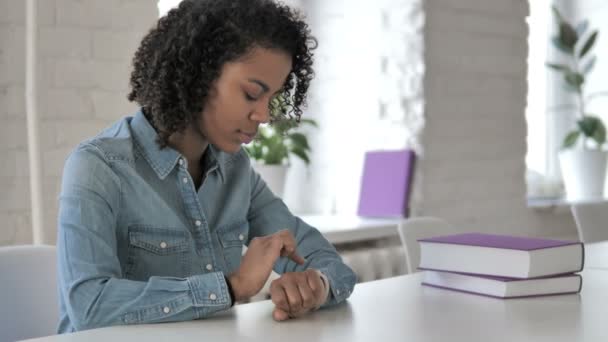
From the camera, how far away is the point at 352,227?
2562mm

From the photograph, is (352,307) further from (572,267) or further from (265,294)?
(265,294)

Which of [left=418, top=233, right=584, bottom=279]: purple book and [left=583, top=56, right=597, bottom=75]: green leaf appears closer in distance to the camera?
[left=418, top=233, right=584, bottom=279]: purple book

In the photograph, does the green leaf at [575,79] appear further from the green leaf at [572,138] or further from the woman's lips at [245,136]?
the woman's lips at [245,136]

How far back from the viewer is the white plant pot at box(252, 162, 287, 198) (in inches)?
106

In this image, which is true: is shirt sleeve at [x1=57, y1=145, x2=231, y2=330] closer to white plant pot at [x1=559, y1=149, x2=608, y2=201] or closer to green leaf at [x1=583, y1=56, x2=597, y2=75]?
white plant pot at [x1=559, y1=149, x2=608, y2=201]

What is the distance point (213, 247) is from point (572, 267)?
2.06 feet

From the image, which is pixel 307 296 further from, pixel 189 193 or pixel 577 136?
pixel 577 136

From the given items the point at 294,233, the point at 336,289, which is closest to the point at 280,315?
the point at 336,289

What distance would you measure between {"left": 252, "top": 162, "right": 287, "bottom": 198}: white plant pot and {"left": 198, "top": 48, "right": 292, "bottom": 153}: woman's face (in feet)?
4.38

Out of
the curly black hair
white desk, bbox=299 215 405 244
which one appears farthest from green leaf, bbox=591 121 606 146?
the curly black hair

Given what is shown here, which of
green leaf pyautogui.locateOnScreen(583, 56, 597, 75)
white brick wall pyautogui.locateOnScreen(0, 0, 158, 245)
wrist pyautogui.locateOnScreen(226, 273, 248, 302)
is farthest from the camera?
green leaf pyautogui.locateOnScreen(583, 56, 597, 75)

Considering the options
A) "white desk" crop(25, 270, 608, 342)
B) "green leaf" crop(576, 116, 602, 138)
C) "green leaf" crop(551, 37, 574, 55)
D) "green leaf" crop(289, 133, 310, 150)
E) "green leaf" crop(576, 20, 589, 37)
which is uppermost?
"green leaf" crop(576, 20, 589, 37)

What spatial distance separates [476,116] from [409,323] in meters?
2.15

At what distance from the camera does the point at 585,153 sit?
3.70 metres
